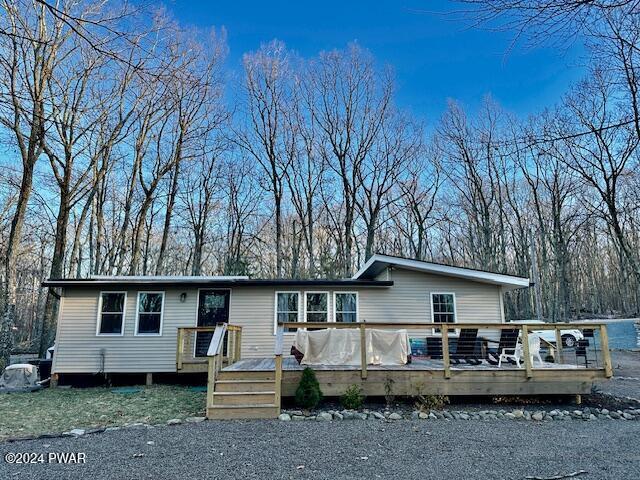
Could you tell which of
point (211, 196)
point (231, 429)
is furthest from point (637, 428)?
point (211, 196)

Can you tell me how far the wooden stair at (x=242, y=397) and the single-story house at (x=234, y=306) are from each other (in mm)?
3135

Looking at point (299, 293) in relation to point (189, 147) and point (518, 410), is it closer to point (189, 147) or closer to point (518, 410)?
point (518, 410)

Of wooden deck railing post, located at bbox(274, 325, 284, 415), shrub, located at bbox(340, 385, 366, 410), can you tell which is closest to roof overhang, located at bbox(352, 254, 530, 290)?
shrub, located at bbox(340, 385, 366, 410)

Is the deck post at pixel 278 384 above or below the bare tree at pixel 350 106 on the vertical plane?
below

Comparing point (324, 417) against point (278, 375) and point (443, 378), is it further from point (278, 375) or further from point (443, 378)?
point (443, 378)

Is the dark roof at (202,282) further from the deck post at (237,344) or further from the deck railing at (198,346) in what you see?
the deck post at (237,344)

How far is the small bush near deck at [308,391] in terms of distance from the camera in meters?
6.18

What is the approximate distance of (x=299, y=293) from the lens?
33.6 feet

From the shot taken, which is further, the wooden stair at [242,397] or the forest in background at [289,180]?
the forest in background at [289,180]

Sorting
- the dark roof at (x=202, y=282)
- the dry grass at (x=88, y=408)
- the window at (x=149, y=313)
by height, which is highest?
the dark roof at (x=202, y=282)

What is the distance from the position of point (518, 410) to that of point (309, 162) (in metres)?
16.3

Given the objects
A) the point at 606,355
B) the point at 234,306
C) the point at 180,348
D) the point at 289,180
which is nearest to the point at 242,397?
the point at 180,348

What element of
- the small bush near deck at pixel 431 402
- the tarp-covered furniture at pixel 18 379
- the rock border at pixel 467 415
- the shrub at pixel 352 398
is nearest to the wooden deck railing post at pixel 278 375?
the rock border at pixel 467 415

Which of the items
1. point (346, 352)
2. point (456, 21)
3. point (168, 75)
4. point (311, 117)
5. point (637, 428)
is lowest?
point (637, 428)
